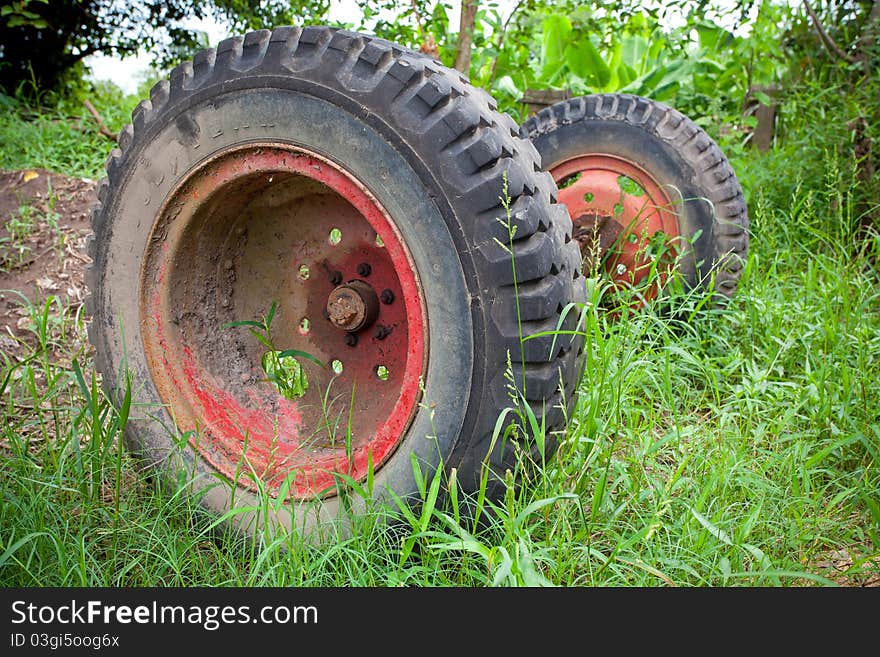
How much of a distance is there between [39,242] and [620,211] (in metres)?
2.84

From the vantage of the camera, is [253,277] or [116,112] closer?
[253,277]

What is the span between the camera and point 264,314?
7.02ft

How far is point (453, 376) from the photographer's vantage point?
159cm

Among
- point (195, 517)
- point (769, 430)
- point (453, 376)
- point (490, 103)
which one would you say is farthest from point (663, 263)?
point (195, 517)

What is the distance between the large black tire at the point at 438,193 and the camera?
153 cm

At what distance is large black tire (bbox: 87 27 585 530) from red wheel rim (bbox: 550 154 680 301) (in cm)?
144

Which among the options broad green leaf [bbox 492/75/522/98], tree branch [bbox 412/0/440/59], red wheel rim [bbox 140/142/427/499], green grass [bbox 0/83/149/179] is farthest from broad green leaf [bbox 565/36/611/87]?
red wheel rim [bbox 140/142/427/499]

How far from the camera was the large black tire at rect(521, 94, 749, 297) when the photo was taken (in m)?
3.05

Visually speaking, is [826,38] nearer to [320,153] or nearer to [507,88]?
[507,88]

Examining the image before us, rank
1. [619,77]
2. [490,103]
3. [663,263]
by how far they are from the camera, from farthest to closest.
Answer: [619,77] < [663,263] < [490,103]

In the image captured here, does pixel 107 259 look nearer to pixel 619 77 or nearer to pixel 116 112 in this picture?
pixel 116 112

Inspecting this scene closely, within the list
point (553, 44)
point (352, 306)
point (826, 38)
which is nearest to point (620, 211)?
point (352, 306)

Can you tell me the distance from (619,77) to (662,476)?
572 cm

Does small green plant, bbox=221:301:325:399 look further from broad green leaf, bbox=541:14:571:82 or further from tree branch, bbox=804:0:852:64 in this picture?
broad green leaf, bbox=541:14:571:82
